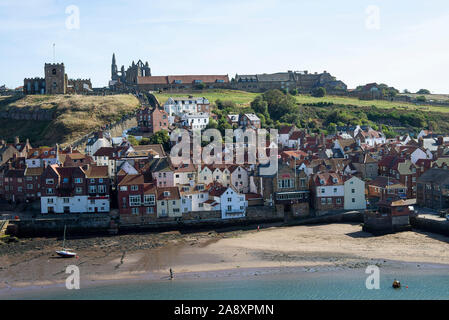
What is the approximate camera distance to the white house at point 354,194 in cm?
4972

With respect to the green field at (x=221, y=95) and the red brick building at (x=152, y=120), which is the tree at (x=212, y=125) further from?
the green field at (x=221, y=95)

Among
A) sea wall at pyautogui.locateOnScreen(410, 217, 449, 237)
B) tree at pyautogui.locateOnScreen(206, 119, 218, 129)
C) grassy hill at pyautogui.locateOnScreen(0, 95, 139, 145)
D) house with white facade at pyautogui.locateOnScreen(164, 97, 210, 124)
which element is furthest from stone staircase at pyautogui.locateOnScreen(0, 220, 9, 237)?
house with white facade at pyautogui.locateOnScreen(164, 97, 210, 124)

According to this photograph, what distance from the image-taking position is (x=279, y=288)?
Answer: 108 ft

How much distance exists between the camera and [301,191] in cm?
5000

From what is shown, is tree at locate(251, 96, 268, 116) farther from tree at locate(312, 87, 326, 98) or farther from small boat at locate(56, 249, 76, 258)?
small boat at locate(56, 249, 76, 258)

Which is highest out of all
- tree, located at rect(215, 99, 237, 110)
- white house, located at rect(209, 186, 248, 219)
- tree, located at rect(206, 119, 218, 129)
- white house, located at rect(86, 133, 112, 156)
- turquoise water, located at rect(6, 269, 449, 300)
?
tree, located at rect(215, 99, 237, 110)

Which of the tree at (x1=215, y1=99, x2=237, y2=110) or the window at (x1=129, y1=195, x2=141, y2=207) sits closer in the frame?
the window at (x1=129, y1=195, x2=141, y2=207)

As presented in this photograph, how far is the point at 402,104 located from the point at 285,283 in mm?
97694

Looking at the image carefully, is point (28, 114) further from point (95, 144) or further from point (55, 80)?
point (95, 144)

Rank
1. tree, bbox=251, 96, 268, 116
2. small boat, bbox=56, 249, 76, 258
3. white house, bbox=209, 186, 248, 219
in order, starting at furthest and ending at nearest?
tree, bbox=251, 96, 268, 116 → white house, bbox=209, 186, 248, 219 → small boat, bbox=56, 249, 76, 258

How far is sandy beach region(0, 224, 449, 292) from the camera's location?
119 ft

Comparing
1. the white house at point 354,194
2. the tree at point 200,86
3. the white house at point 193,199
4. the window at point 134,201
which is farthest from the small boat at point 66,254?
the tree at point 200,86

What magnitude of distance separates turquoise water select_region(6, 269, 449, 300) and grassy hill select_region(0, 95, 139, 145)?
45.5 metres
